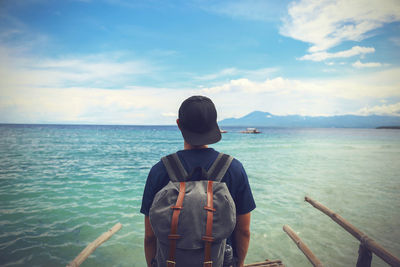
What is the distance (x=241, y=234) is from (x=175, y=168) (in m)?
1.16

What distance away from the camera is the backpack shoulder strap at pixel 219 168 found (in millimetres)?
1979

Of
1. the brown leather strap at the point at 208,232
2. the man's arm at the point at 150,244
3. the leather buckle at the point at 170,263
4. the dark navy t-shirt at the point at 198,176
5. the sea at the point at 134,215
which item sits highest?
the dark navy t-shirt at the point at 198,176

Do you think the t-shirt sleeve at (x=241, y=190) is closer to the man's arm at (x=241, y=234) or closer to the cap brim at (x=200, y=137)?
the man's arm at (x=241, y=234)

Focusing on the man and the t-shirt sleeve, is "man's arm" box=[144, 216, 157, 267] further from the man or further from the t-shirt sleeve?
the t-shirt sleeve

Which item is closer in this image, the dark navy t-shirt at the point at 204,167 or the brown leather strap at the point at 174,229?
the brown leather strap at the point at 174,229

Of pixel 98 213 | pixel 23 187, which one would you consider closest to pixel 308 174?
pixel 98 213

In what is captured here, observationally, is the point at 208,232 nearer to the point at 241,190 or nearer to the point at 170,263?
the point at 170,263

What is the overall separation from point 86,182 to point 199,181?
50.1 feet

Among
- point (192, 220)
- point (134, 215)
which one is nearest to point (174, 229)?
point (192, 220)

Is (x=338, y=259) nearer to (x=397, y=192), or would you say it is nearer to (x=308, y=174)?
(x=397, y=192)

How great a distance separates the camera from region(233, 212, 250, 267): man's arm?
232 centimetres

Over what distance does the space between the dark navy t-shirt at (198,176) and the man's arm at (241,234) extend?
0.20 metres

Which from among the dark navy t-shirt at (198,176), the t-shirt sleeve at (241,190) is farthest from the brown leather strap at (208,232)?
the t-shirt sleeve at (241,190)

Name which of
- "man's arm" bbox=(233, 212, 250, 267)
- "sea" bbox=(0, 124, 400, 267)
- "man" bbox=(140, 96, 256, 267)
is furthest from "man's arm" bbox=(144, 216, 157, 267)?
"sea" bbox=(0, 124, 400, 267)
